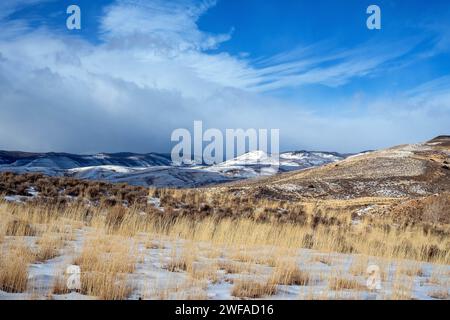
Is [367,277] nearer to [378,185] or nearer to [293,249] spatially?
[293,249]

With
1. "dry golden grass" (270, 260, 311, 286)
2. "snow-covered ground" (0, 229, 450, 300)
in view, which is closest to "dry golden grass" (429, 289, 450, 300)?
"snow-covered ground" (0, 229, 450, 300)

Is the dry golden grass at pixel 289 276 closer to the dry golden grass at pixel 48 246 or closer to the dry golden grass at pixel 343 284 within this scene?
the dry golden grass at pixel 343 284

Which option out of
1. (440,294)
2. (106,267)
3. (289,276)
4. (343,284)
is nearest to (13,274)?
(106,267)

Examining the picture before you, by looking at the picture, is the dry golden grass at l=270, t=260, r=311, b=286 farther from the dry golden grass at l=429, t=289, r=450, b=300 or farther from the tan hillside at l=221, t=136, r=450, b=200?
the tan hillside at l=221, t=136, r=450, b=200

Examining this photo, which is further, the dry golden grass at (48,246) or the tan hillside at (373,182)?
the tan hillside at (373,182)

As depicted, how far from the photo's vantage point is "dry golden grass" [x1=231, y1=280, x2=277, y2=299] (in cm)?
570

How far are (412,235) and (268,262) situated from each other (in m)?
9.08

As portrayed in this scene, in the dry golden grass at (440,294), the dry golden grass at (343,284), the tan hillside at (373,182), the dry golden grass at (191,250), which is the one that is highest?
the tan hillside at (373,182)

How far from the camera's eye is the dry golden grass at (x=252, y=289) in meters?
5.70

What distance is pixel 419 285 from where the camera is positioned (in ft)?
23.3

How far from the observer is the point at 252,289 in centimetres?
585

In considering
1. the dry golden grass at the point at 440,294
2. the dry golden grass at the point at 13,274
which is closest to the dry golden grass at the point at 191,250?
the dry golden grass at the point at 13,274

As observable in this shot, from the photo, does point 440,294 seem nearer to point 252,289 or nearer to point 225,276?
point 252,289
